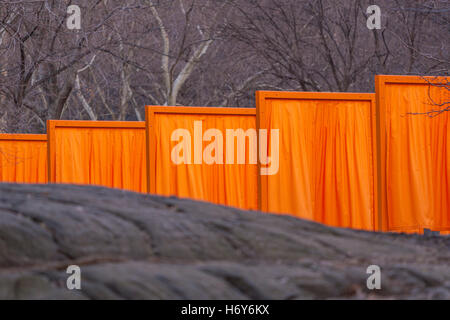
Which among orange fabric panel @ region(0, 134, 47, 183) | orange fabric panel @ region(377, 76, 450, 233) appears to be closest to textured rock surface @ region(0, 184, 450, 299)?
orange fabric panel @ region(377, 76, 450, 233)

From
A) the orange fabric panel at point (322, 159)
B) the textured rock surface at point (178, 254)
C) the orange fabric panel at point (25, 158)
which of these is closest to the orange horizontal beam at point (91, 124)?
the orange fabric panel at point (25, 158)

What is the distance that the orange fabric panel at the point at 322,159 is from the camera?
1070 cm

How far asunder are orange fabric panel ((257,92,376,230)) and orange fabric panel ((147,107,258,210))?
335cm

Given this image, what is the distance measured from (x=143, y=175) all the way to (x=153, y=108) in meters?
4.47

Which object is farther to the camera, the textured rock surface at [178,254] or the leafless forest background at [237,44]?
the leafless forest background at [237,44]

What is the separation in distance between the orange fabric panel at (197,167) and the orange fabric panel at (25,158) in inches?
318

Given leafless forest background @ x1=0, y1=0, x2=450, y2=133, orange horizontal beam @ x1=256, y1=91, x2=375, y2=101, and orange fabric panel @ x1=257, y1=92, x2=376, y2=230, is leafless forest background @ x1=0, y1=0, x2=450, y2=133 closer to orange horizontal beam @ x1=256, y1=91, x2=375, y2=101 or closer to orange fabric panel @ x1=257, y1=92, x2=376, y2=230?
orange horizontal beam @ x1=256, y1=91, x2=375, y2=101

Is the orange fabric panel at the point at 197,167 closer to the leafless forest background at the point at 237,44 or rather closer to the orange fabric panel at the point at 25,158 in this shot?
the leafless forest background at the point at 237,44

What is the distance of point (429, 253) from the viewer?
5.88 metres

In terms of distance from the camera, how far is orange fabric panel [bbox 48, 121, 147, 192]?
16484mm

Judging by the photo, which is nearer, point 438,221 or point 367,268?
point 367,268
